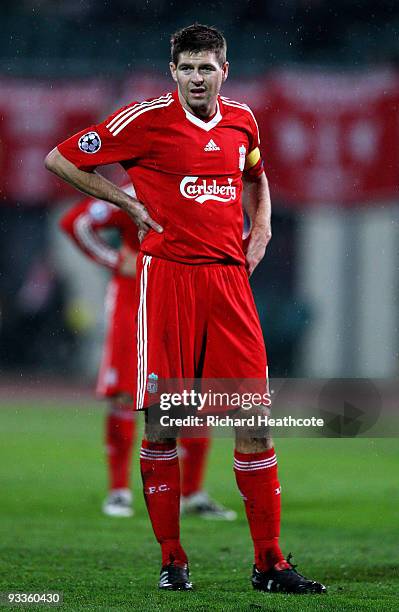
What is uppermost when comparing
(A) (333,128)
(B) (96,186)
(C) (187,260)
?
(A) (333,128)

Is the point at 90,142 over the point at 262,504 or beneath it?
over

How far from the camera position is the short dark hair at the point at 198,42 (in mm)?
4621

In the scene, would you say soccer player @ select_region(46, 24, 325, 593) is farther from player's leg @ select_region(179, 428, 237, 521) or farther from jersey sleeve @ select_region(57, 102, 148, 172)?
player's leg @ select_region(179, 428, 237, 521)

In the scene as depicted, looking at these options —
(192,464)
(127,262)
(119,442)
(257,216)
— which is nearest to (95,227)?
(127,262)

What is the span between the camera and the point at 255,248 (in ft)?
16.3

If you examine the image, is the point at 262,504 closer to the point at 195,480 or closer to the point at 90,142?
the point at 90,142

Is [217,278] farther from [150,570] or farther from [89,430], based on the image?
[89,430]

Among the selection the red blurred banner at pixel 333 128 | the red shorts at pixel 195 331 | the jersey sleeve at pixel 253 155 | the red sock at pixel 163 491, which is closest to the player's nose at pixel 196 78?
the jersey sleeve at pixel 253 155

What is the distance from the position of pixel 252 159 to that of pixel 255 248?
338mm

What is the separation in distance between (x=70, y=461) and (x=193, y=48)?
5.45 meters

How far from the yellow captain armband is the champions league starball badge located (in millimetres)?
576

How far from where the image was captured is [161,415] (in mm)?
4695

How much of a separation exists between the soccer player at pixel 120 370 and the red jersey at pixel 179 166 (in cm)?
233
